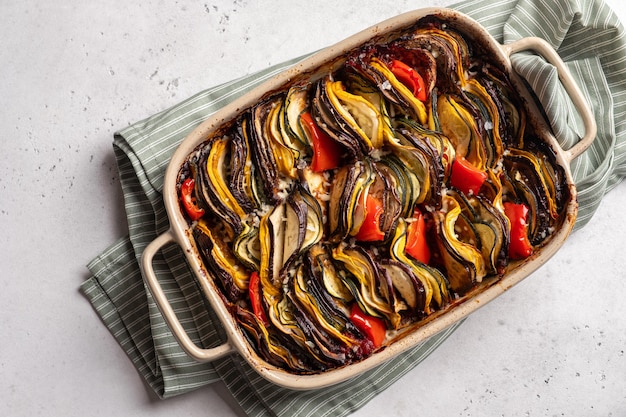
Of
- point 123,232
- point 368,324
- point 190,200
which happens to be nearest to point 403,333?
point 368,324

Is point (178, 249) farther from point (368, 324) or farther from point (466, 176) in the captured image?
point (466, 176)

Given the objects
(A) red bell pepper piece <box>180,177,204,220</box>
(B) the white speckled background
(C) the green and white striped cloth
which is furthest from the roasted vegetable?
(B) the white speckled background

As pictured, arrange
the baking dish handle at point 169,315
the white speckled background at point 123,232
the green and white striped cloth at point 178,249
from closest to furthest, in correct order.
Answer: the baking dish handle at point 169,315, the green and white striped cloth at point 178,249, the white speckled background at point 123,232

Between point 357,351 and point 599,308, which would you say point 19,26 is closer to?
point 357,351

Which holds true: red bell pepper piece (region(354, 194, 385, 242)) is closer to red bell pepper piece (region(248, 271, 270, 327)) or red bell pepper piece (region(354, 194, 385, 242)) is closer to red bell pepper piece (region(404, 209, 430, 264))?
red bell pepper piece (region(404, 209, 430, 264))

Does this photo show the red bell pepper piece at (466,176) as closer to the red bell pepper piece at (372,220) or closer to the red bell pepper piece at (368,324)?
the red bell pepper piece at (372,220)

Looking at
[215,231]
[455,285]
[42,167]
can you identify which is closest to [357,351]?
[455,285]

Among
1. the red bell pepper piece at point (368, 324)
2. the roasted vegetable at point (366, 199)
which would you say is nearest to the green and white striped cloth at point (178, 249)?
the roasted vegetable at point (366, 199)
